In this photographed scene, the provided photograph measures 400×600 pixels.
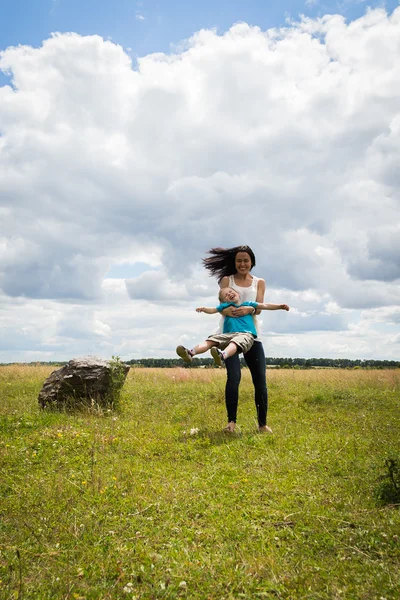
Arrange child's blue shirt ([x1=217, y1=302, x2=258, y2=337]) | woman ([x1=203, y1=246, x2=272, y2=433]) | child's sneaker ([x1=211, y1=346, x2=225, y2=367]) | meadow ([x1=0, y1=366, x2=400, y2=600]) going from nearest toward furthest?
meadow ([x1=0, y1=366, x2=400, y2=600]) → child's sneaker ([x1=211, y1=346, x2=225, y2=367]) → woman ([x1=203, y1=246, x2=272, y2=433]) → child's blue shirt ([x1=217, y1=302, x2=258, y2=337])

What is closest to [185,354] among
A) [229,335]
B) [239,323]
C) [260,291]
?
[229,335]

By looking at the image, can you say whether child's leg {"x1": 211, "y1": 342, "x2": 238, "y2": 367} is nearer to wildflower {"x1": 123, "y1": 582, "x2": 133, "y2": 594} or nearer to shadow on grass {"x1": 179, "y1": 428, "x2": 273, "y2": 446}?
shadow on grass {"x1": 179, "y1": 428, "x2": 273, "y2": 446}

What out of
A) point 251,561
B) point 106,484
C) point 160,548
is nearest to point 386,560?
point 251,561

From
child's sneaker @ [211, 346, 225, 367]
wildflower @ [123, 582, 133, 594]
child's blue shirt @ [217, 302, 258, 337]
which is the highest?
child's blue shirt @ [217, 302, 258, 337]

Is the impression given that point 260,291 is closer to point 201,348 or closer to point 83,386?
point 201,348

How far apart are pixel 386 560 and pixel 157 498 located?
2.71m

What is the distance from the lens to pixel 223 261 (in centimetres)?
964

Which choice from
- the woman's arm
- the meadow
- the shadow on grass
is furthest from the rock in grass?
the woman's arm

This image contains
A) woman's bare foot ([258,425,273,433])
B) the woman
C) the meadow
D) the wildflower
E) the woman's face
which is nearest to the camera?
the wildflower

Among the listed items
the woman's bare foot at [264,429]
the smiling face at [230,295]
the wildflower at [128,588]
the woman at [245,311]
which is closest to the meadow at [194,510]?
the wildflower at [128,588]

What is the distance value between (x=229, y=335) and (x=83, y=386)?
516 cm

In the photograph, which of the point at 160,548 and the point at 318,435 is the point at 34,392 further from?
the point at 160,548

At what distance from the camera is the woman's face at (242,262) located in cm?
908

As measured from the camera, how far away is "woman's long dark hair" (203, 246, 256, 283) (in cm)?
933
